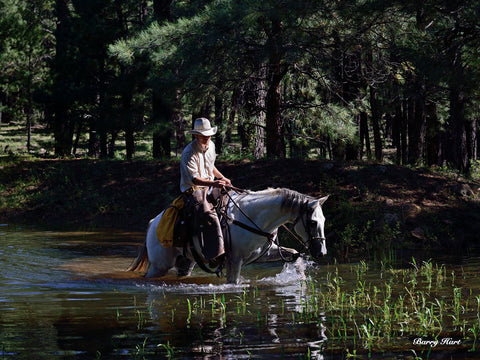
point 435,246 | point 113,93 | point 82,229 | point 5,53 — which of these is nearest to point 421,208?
point 435,246

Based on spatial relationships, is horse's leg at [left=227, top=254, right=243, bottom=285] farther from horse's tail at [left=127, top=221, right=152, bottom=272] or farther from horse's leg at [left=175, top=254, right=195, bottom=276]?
horse's tail at [left=127, top=221, right=152, bottom=272]

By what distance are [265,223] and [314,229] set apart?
74 centimetres

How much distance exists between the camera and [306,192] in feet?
54.4

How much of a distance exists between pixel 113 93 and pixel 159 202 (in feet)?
24.1

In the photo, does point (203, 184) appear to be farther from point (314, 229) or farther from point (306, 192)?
point (306, 192)

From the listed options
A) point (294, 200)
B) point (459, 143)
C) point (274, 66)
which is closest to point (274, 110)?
point (274, 66)

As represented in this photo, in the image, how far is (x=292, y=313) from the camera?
7.08 meters

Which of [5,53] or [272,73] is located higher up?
[5,53]

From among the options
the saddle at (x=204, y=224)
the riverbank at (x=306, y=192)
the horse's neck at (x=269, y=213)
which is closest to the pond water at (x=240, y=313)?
the saddle at (x=204, y=224)

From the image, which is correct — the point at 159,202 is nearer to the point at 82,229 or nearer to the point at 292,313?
the point at 82,229

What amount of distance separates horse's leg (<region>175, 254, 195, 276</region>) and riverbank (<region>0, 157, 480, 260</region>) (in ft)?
15.4

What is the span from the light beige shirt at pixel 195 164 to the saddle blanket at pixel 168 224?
326mm

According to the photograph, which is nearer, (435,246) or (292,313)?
(292,313)

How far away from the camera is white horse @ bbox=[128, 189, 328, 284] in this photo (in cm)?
837
